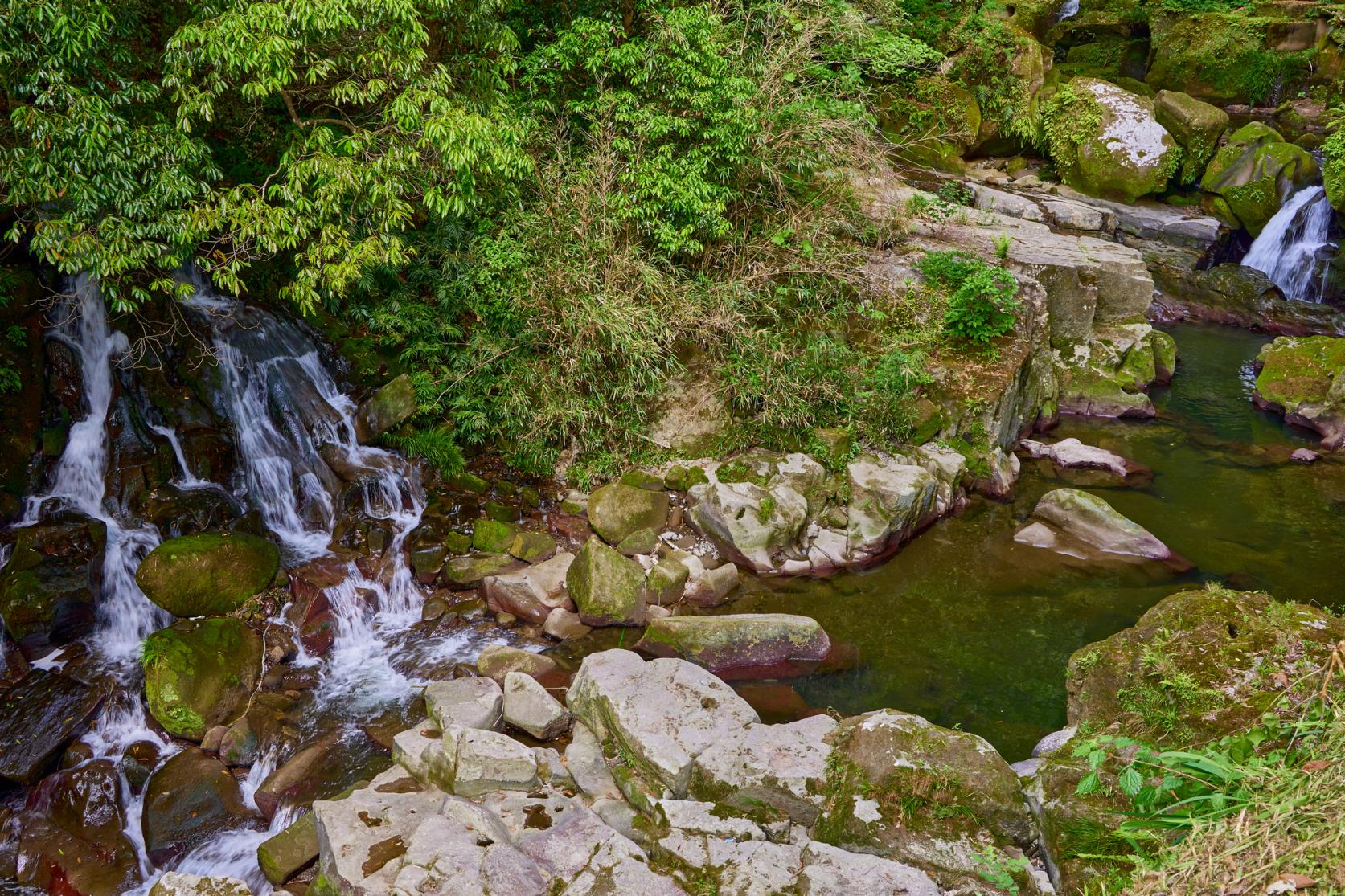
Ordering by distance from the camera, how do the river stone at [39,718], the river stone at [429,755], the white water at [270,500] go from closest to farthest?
the river stone at [429,755], the river stone at [39,718], the white water at [270,500]

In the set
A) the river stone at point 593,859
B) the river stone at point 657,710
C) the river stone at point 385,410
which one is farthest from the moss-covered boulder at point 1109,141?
the river stone at point 593,859

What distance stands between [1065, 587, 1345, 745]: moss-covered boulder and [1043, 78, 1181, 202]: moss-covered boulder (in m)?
16.0

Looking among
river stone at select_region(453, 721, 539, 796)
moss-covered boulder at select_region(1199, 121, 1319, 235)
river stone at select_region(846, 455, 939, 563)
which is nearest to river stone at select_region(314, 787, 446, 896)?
river stone at select_region(453, 721, 539, 796)

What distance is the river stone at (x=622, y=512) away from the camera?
10344 mm

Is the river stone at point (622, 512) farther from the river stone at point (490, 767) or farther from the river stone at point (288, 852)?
the river stone at point (288, 852)

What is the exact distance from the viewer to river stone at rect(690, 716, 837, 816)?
19.8ft

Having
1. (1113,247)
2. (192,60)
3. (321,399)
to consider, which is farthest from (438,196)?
(1113,247)

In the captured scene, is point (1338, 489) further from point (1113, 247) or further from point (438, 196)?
point (438, 196)

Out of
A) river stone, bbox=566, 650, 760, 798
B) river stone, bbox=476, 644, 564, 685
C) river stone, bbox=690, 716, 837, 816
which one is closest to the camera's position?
river stone, bbox=690, 716, 837, 816

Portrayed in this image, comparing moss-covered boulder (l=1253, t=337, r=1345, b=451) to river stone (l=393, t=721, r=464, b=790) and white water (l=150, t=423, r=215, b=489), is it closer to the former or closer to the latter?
river stone (l=393, t=721, r=464, b=790)

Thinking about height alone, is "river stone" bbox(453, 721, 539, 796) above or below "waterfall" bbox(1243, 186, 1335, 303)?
below

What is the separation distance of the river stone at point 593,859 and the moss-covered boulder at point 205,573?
476 cm

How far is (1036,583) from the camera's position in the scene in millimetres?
10047

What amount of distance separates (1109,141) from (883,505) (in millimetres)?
13713
